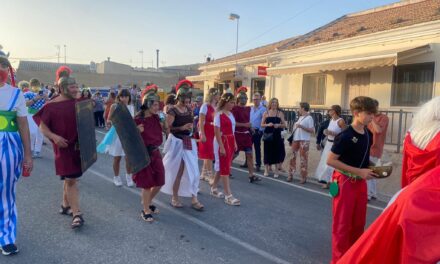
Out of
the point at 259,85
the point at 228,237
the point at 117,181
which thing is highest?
the point at 259,85

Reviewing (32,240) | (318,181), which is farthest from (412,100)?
(32,240)

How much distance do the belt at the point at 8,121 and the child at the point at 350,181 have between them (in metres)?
3.30

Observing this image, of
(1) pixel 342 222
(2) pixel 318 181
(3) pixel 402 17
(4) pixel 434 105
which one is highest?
(3) pixel 402 17

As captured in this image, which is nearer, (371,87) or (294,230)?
(294,230)

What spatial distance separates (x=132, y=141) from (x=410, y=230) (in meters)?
4.06

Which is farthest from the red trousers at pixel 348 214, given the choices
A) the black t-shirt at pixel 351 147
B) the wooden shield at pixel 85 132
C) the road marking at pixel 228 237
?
the wooden shield at pixel 85 132

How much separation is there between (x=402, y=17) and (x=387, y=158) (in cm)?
673

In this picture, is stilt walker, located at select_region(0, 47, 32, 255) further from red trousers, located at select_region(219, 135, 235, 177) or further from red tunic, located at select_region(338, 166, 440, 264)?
red tunic, located at select_region(338, 166, 440, 264)

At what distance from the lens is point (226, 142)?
659 centimetres

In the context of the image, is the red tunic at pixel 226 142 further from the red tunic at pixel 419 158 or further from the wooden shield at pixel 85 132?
the red tunic at pixel 419 158

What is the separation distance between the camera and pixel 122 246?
445 cm

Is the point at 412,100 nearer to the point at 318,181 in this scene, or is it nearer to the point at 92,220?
the point at 318,181

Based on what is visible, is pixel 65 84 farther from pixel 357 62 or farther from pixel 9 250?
pixel 357 62

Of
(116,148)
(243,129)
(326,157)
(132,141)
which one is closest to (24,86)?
(116,148)
